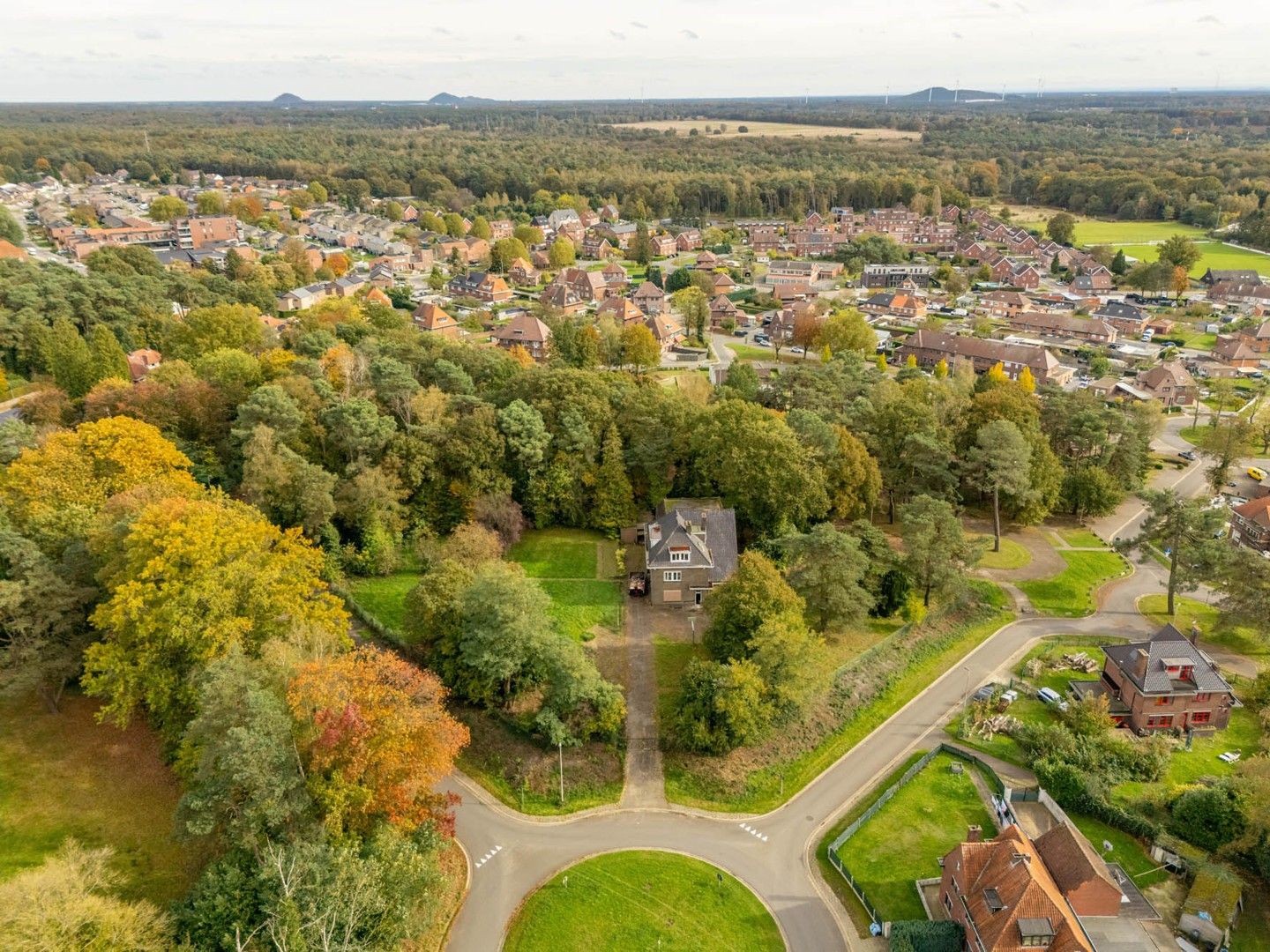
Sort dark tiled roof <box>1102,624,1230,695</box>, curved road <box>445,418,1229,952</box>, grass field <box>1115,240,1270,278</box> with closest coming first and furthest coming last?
curved road <box>445,418,1229,952</box>
dark tiled roof <box>1102,624,1230,695</box>
grass field <box>1115,240,1270,278</box>

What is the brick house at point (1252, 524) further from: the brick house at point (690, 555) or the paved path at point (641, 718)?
the paved path at point (641, 718)

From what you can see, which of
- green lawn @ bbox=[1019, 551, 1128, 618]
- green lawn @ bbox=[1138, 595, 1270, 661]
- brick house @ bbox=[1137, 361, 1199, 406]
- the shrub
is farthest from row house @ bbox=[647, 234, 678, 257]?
the shrub

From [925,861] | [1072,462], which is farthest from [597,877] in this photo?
[1072,462]

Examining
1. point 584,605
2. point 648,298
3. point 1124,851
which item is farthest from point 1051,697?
point 648,298

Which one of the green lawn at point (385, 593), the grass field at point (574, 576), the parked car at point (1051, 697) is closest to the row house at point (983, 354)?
the parked car at point (1051, 697)

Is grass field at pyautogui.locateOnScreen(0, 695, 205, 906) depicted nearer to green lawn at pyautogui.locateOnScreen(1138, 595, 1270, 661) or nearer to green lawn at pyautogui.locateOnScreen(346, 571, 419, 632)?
green lawn at pyautogui.locateOnScreen(346, 571, 419, 632)

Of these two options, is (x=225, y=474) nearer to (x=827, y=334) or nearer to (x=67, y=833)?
(x=67, y=833)
